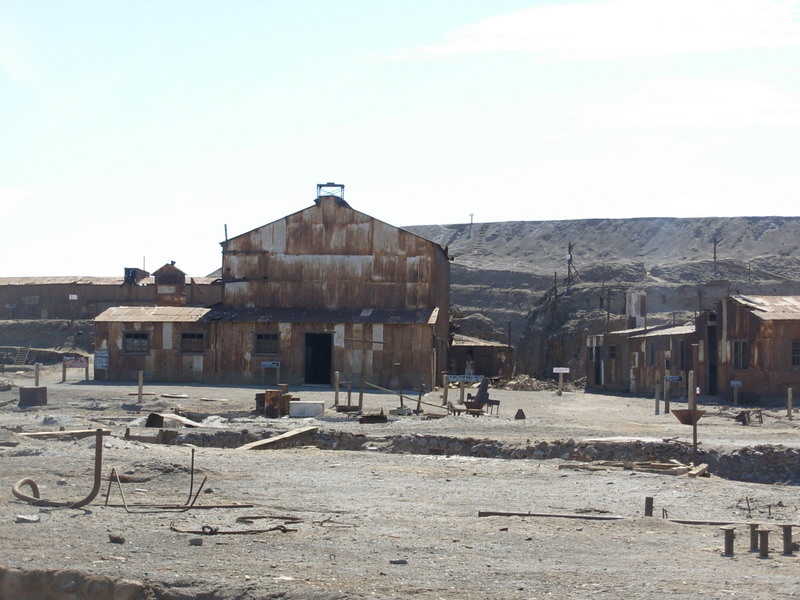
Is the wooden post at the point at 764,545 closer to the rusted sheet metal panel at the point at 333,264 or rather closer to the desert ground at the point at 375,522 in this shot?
the desert ground at the point at 375,522

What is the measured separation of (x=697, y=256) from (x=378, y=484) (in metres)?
87.8

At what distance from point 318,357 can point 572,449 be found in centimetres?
2470

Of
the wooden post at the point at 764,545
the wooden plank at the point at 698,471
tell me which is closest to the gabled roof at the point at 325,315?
the wooden plank at the point at 698,471

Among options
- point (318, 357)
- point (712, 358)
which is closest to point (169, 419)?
point (318, 357)

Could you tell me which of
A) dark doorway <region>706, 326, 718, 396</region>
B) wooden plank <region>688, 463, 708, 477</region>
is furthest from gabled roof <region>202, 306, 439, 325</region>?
wooden plank <region>688, 463, 708, 477</region>

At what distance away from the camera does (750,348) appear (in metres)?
36.1

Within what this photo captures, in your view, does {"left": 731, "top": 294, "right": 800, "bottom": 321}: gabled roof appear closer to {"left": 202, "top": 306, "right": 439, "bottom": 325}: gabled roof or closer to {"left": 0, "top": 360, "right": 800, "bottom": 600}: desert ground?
{"left": 202, "top": 306, "right": 439, "bottom": 325}: gabled roof

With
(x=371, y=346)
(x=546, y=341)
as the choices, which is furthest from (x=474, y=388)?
(x=546, y=341)

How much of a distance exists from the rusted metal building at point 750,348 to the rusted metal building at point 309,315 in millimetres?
10722

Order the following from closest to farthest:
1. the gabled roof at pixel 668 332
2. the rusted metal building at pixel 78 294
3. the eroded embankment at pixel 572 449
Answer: the eroded embankment at pixel 572 449
the gabled roof at pixel 668 332
the rusted metal building at pixel 78 294

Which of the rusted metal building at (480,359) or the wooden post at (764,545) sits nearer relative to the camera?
the wooden post at (764,545)

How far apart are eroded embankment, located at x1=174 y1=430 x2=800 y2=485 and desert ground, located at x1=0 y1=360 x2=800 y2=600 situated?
0.09m

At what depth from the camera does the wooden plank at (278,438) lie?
20.4 meters

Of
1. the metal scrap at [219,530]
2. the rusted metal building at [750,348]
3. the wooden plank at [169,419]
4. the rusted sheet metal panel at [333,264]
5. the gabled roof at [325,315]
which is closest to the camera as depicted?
the metal scrap at [219,530]
